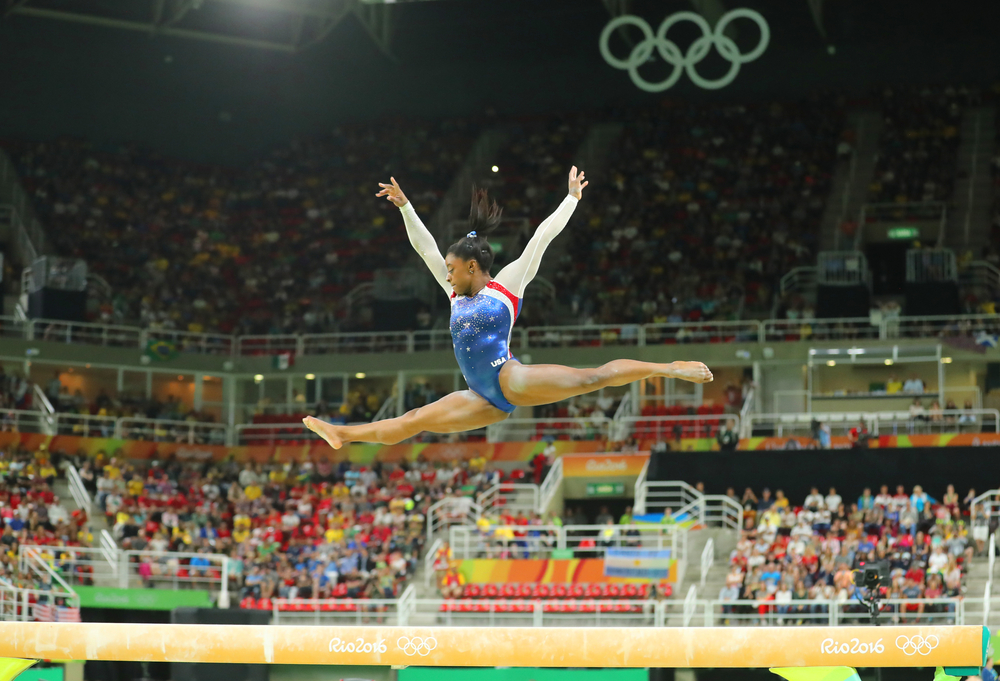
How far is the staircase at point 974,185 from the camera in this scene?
30.9 meters

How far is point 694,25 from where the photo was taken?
3500 centimetres

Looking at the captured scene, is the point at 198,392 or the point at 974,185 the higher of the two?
the point at 974,185

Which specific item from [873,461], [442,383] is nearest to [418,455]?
[442,383]

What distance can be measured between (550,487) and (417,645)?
1716cm

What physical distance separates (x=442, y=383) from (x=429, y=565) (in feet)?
31.1

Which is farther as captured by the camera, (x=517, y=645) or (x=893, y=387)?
(x=893, y=387)

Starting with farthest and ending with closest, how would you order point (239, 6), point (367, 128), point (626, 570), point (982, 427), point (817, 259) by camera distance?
1. point (367, 128)
2. point (239, 6)
3. point (817, 259)
4. point (982, 427)
5. point (626, 570)

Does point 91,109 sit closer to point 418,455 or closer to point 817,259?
point 418,455

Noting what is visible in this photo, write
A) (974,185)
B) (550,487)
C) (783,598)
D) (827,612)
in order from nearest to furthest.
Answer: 1. (827,612)
2. (783,598)
3. (550,487)
4. (974,185)

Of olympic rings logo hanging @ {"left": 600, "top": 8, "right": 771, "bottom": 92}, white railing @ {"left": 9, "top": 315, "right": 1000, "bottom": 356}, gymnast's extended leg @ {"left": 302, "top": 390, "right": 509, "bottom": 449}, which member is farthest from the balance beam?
olympic rings logo hanging @ {"left": 600, "top": 8, "right": 771, "bottom": 92}

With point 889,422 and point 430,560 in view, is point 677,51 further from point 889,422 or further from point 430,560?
point 430,560

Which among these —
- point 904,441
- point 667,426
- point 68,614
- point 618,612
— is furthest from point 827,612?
point 68,614

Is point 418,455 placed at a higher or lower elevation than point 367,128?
lower

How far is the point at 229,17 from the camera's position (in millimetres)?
35219
